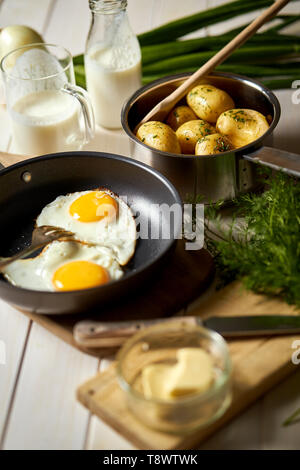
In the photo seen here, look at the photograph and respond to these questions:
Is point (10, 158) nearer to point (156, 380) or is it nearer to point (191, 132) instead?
point (191, 132)

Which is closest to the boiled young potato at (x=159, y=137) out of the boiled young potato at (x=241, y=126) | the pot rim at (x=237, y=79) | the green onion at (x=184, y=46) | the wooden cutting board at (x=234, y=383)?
the pot rim at (x=237, y=79)

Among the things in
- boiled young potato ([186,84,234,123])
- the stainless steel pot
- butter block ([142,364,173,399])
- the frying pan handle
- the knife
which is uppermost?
boiled young potato ([186,84,234,123])

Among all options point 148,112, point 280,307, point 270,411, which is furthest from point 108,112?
point 270,411

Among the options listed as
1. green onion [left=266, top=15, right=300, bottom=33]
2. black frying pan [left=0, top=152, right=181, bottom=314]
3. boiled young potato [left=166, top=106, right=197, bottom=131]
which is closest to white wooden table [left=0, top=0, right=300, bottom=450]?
black frying pan [left=0, top=152, right=181, bottom=314]

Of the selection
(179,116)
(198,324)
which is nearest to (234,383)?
(198,324)

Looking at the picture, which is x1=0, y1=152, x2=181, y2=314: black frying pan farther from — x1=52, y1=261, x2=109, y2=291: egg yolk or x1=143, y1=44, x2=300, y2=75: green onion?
x1=143, y1=44, x2=300, y2=75: green onion

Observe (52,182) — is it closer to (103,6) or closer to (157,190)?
(157,190)

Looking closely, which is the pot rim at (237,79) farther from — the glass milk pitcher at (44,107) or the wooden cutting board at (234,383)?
the wooden cutting board at (234,383)
